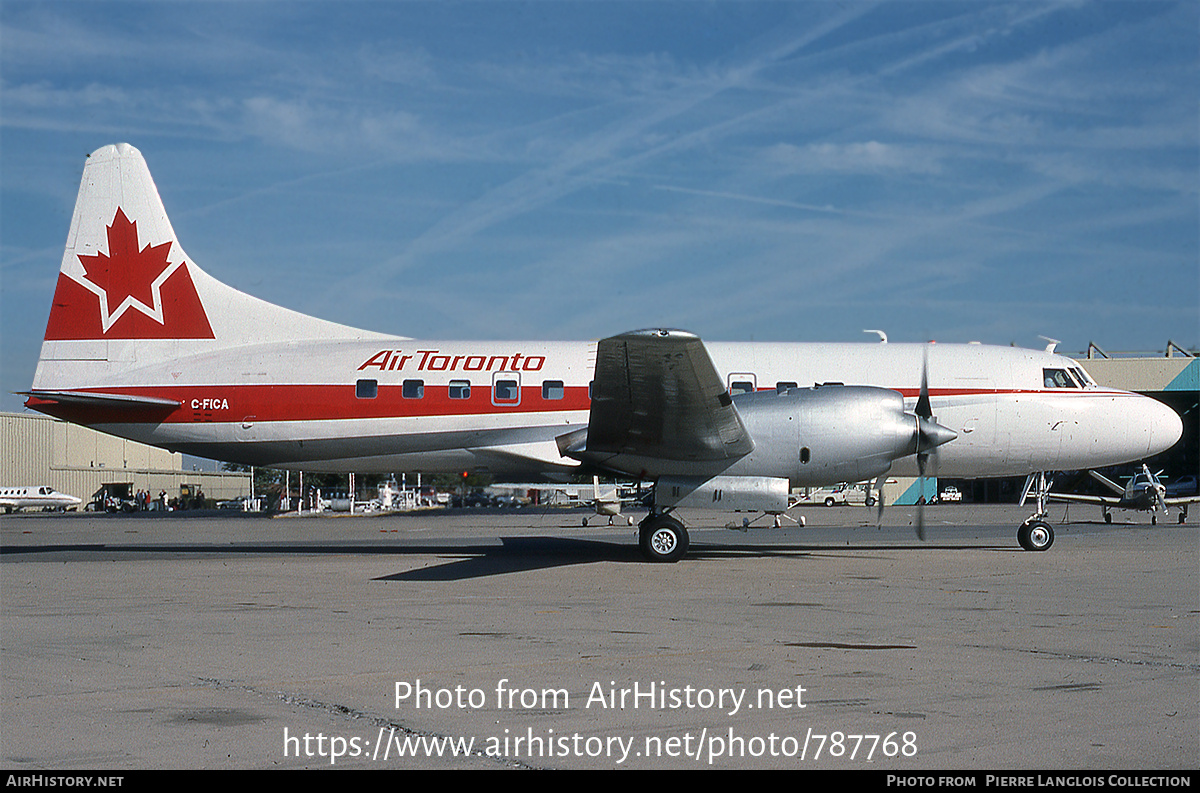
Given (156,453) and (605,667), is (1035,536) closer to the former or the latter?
(605,667)

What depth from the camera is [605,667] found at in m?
7.35

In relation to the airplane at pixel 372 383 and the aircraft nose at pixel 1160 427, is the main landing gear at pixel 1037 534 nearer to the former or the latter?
the airplane at pixel 372 383

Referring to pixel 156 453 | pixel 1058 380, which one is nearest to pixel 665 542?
pixel 1058 380

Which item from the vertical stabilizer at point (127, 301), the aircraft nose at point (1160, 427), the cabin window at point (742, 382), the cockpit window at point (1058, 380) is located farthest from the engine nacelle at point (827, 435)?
the vertical stabilizer at point (127, 301)

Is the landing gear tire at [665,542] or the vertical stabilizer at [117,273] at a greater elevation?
the vertical stabilizer at [117,273]

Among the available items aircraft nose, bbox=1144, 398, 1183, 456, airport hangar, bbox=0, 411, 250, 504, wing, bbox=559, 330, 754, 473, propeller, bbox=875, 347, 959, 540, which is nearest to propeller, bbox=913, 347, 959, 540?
propeller, bbox=875, 347, 959, 540

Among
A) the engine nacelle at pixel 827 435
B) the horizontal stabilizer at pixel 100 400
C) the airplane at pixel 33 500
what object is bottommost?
the airplane at pixel 33 500

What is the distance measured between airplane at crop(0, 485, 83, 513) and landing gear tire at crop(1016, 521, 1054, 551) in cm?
6432

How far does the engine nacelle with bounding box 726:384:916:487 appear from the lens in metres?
15.8

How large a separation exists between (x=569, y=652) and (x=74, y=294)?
15.4 meters

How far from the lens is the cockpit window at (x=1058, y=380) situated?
19119 mm

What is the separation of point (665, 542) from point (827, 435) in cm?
330

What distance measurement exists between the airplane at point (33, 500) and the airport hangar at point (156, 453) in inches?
263
